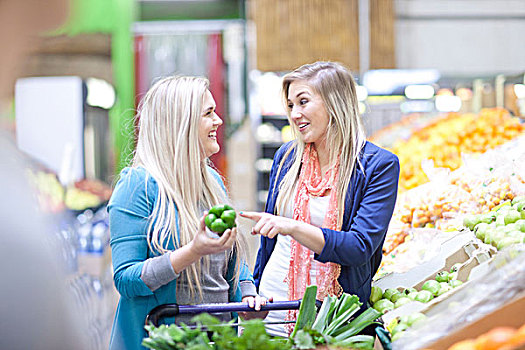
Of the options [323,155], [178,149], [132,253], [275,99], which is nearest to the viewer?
[132,253]

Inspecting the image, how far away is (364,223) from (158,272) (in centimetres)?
75

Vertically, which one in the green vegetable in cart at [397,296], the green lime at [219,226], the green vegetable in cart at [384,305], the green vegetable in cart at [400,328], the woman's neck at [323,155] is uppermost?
the woman's neck at [323,155]

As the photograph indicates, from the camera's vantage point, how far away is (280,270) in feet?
7.70

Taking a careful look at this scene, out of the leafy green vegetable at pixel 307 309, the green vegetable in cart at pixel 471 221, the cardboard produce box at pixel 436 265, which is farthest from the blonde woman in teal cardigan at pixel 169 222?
the green vegetable in cart at pixel 471 221

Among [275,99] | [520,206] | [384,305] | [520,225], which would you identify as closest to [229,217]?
[384,305]

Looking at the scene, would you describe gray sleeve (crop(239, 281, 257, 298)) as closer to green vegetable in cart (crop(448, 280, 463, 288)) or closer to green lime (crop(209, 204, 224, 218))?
green lime (crop(209, 204, 224, 218))

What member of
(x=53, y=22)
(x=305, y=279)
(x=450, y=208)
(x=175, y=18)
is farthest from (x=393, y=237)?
(x=175, y=18)

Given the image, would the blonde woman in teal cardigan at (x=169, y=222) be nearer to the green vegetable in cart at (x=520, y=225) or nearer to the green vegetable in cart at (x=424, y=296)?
the green vegetable in cart at (x=424, y=296)

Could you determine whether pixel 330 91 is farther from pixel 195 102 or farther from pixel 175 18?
pixel 175 18

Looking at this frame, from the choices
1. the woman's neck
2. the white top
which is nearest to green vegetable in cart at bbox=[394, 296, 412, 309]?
the white top

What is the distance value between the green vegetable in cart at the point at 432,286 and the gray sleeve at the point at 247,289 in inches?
23.6

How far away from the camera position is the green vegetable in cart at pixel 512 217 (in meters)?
2.24

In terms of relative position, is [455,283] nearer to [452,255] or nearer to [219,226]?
[452,255]

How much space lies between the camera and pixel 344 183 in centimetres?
218
